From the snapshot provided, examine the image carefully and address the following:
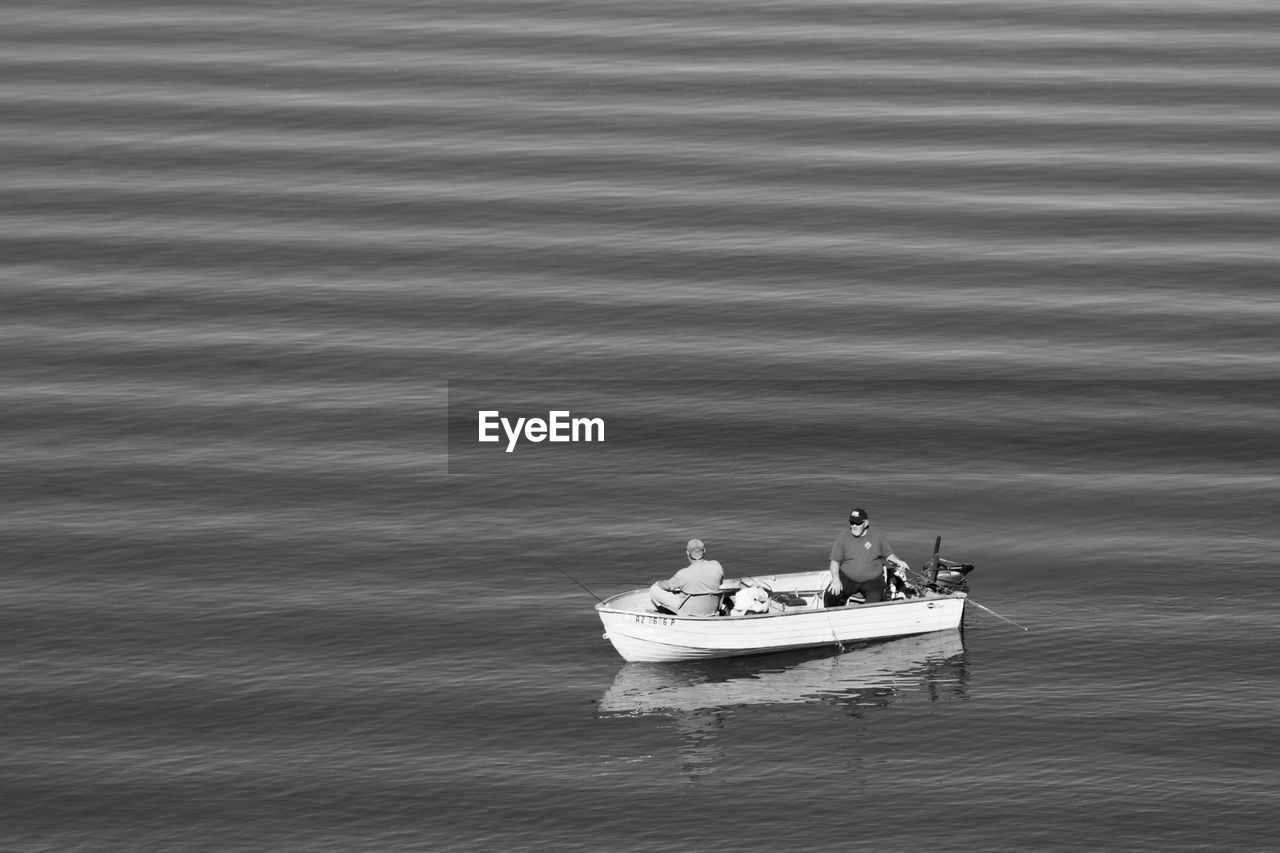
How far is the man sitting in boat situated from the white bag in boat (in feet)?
1.70

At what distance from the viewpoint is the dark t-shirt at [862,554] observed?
52469 millimetres

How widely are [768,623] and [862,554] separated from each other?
290cm

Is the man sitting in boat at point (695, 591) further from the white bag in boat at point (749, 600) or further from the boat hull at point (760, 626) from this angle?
the white bag in boat at point (749, 600)

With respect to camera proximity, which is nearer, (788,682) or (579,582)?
(788,682)

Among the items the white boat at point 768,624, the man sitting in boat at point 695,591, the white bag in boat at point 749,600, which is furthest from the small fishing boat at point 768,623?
the man sitting in boat at point 695,591

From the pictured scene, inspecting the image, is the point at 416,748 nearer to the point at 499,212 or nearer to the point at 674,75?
the point at 499,212

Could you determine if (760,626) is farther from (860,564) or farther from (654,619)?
(860,564)

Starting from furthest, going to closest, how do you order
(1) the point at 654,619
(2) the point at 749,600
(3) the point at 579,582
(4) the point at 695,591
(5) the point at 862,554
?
(3) the point at 579,582
(5) the point at 862,554
(2) the point at 749,600
(4) the point at 695,591
(1) the point at 654,619

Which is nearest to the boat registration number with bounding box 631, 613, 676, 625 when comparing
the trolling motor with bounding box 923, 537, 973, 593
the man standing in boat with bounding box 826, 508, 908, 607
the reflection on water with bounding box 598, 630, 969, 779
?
the reflection on water with bounding box 598, 630, 969, 779

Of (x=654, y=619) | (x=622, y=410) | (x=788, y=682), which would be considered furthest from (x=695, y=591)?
(x=622, y=410)

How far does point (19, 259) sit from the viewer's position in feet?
285

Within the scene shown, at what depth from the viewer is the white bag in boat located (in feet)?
172

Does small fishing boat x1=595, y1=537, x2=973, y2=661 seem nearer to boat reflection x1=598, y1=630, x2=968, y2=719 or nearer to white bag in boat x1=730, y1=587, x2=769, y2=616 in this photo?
white bag in boat x1=730, y1=587, x2=769, y2=616

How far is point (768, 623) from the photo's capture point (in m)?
52.2
